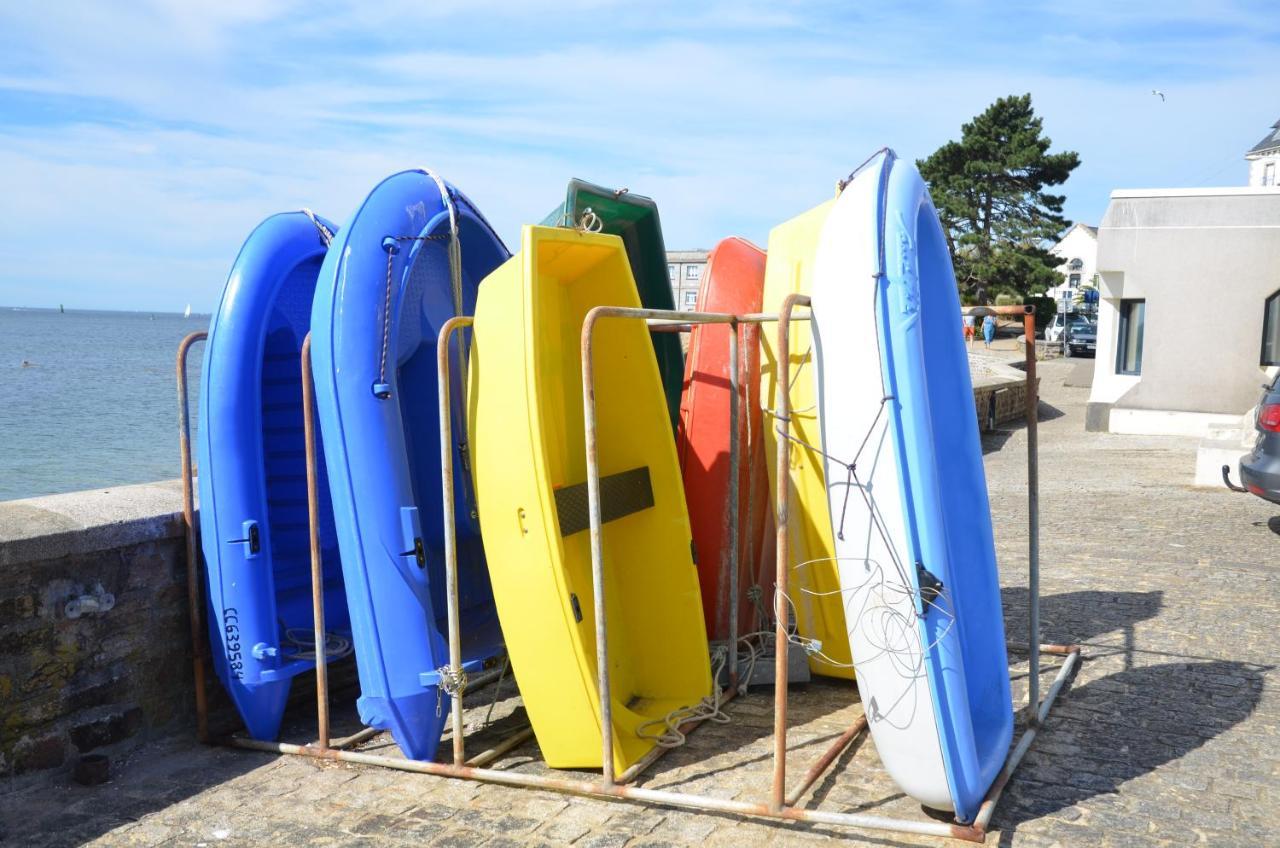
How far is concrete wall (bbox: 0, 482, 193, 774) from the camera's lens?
13.8 ft

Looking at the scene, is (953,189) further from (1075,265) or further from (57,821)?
(57,821)

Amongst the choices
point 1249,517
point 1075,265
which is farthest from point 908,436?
point 1075,265

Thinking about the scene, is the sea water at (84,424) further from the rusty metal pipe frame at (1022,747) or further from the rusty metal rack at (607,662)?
the rusty metal pipe frame at (1022,747)

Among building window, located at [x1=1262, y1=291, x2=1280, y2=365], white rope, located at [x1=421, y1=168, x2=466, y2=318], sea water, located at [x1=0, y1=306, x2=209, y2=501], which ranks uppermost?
white rope, located at [x1=421, y1=168, x2=466, y2=318]

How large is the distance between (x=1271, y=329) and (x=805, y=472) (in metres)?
13.2

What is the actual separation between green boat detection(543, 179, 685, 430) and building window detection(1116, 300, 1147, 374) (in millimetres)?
12640

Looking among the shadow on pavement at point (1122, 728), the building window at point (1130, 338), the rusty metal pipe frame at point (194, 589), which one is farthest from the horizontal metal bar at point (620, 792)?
the building window at point (1130, 338)

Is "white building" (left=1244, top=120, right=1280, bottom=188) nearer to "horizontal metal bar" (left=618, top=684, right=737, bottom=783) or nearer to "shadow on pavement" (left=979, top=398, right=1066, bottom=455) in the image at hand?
"shadow on pavement" (left=979, top=398, right=1066, bottom=455)

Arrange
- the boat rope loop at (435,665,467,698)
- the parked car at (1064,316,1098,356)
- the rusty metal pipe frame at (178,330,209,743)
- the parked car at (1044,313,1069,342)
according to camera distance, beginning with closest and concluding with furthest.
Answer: the boat rope loop at (435,665,467,698)
the rusty metal pipe frame at (178,330,209,743)
the parked car at (1064,316,1098,356)
the parked car at (1044,313,1069,342)

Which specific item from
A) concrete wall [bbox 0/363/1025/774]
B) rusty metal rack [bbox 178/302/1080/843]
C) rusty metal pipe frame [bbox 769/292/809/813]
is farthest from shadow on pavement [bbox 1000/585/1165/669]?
concrete wall [bbox 0/363/1025/774]

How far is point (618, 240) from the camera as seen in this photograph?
476cm

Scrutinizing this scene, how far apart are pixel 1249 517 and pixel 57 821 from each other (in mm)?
9332

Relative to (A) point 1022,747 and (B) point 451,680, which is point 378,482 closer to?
(B) point 451,680

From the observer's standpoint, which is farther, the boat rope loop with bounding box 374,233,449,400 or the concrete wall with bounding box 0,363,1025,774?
the boat rope loop with bounding box 374,233,449,400
